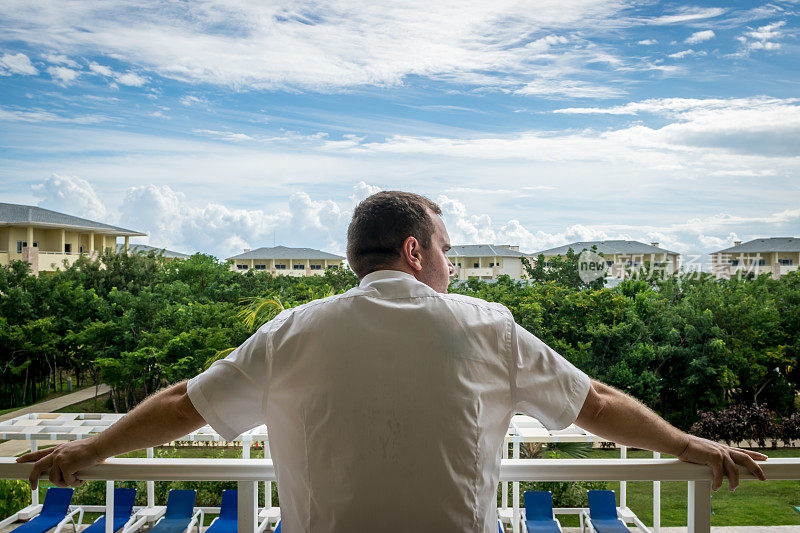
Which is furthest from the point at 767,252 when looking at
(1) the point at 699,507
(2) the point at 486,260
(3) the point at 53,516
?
(1) the point at 699,507

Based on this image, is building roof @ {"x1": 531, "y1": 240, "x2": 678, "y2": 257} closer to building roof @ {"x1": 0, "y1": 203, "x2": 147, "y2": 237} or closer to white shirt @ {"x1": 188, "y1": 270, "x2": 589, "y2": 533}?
building roof @ {"x1": 0, "y1": 203, "x2": 147, "y2": 237}

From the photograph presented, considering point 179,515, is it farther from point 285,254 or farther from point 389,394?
point 285,254

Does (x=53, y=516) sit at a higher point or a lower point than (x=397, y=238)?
lower

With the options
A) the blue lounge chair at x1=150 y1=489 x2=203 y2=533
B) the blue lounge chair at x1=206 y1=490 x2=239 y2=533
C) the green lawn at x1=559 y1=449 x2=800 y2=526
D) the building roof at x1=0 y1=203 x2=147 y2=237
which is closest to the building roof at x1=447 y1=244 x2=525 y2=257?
the building roof at x1=0 y1=203 x2=147 y2=237

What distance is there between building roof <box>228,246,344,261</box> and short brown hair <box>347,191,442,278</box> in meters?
20.1

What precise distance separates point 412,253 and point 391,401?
0.19 m

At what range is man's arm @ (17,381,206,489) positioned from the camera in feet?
2.55

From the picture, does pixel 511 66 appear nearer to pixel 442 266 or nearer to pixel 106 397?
pixel 106 397

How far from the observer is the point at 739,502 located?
29.0ft

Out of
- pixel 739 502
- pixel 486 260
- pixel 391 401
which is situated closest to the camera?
pixel 391 401

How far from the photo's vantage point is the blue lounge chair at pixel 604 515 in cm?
369

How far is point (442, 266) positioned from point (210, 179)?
33.3 m

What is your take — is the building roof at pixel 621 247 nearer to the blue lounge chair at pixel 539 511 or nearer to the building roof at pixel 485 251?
the building roof at pixel 485 251

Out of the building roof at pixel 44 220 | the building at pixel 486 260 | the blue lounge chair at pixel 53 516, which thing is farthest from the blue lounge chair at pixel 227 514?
the building at pixel 486 260
